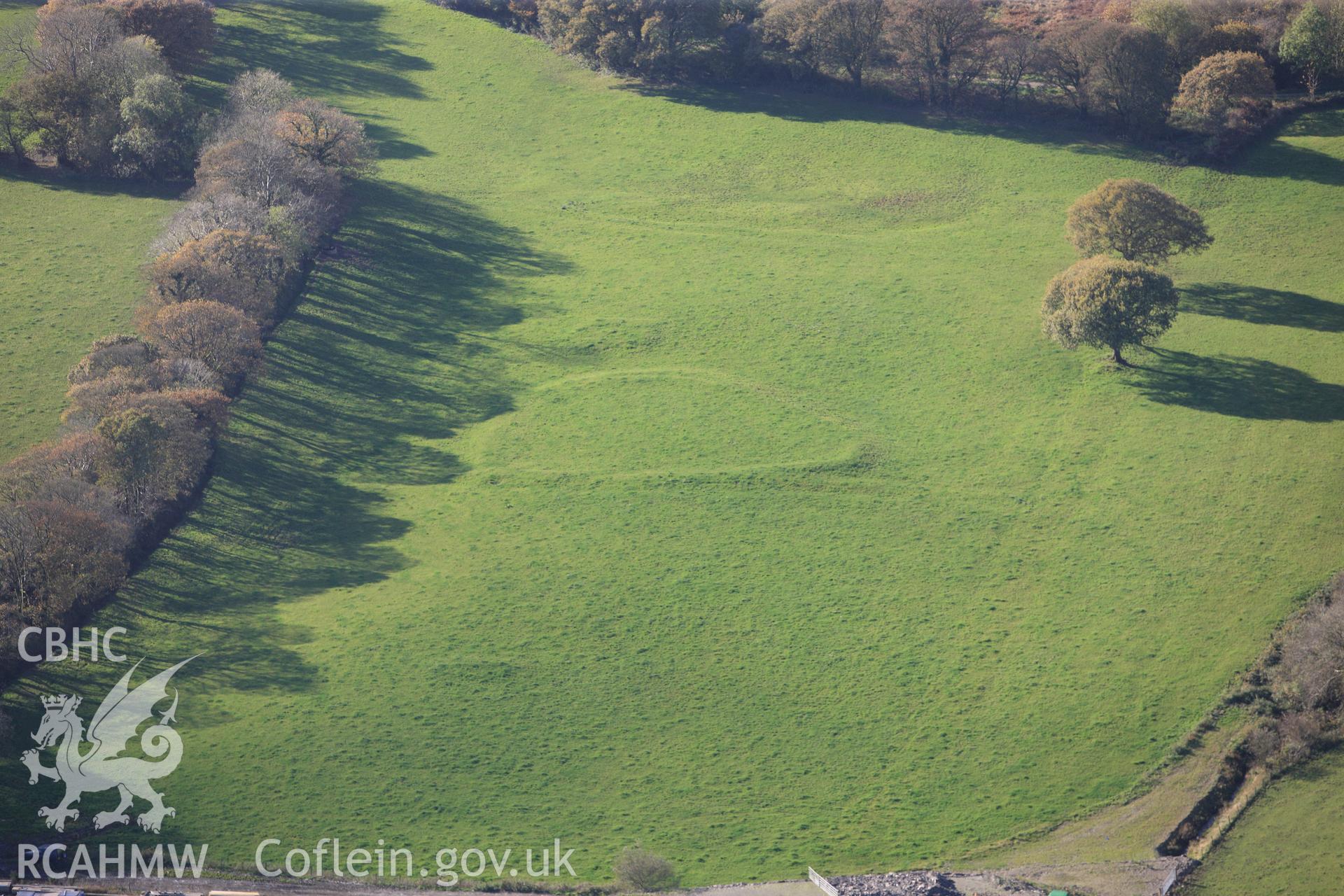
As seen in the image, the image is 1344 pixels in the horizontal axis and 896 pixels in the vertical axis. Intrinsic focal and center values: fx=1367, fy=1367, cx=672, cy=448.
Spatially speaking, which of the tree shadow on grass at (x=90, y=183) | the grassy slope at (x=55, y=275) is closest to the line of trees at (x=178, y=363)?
the grassy slope at (x=55, y=275)

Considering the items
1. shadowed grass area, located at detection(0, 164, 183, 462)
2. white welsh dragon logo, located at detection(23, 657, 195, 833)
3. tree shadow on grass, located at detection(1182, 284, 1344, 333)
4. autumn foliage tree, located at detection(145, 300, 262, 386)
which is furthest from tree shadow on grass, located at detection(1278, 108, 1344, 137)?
white welsh dragon logo, located at detection(23, 657, 195, 833)

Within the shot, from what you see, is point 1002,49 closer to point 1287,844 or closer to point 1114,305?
point 1114,305

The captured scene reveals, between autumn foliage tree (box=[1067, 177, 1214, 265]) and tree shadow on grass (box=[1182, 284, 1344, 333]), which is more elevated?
autumn foliage tree (box=[1067, 177, 1214, 265])

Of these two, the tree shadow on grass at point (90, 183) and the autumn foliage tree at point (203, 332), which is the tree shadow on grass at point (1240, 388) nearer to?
the autumn foliage tree at point (203, 332)

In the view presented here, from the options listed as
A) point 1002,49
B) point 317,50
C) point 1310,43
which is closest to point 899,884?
point 1002,49

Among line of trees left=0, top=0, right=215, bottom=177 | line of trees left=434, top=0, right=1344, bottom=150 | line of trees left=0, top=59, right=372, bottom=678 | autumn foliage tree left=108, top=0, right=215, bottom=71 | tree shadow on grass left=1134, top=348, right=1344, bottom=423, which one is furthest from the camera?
autumn foliage tree left=108, top=0, right=215, bottom=71

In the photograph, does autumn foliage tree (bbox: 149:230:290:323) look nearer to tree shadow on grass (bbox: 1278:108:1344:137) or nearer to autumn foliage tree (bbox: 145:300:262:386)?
autumn foliage tree (bbox: 145:300:262:386)

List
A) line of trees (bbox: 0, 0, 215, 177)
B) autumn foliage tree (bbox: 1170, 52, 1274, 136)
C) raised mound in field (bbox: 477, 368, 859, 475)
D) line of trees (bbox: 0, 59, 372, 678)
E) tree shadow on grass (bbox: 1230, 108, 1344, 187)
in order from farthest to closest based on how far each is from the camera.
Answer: line of trees (bbox: 0, 0, 215, 177), autumn foliage tree (bbox: 1170, 52, 1274, 136), tree shadow on grass (bbox: 1230, 108, 1344, 187), raised mound in field (bbox: 477, 368, 859, 475), line of trees (bbox: 0, 59, 372, 678)

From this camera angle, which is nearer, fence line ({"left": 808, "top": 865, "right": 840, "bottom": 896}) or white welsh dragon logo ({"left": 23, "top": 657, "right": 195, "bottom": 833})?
fence line ({"left": 808, "top": 865, "right": 840, "bottom": 896})

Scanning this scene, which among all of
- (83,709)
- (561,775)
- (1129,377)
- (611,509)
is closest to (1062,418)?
(1129,377)
